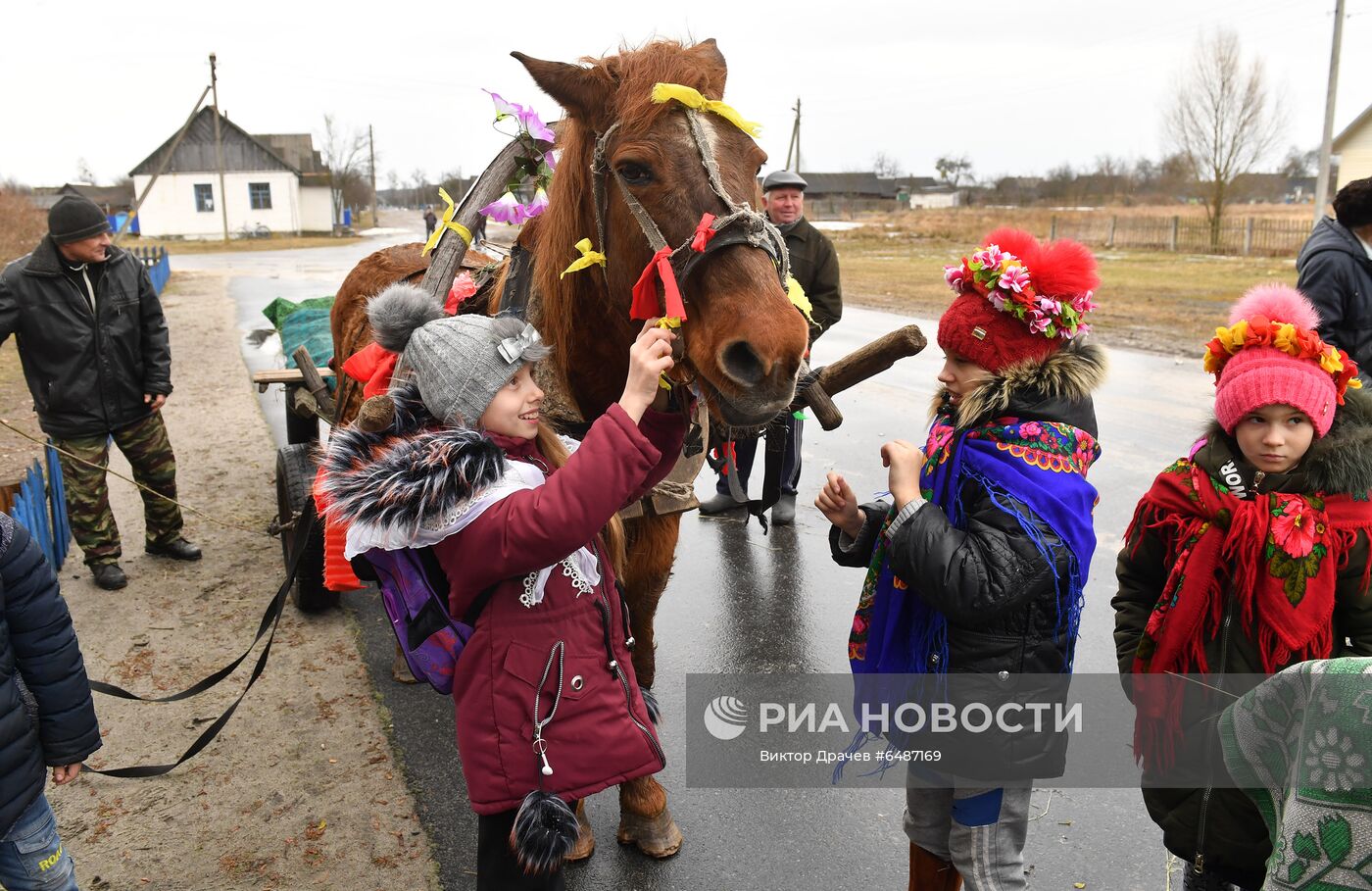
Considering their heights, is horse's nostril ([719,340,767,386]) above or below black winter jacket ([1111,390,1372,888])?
above

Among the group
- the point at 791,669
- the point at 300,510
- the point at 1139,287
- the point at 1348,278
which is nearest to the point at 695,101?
the point at 791,669

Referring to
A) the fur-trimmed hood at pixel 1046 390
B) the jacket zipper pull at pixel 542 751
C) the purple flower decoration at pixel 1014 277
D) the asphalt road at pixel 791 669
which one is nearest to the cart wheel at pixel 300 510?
the asphalt road at pixel 791 669

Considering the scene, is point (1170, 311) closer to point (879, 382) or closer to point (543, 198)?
point (879, 382)

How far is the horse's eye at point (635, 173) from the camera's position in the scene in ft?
7.84

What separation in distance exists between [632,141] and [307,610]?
374 centimetres

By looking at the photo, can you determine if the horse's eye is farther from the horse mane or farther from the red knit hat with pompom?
the red knit hat with pompom

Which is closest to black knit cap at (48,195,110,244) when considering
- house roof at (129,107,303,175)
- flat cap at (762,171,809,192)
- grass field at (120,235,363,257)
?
flat cap at (762,171,809,192)

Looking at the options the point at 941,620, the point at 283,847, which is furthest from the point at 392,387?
the point at 283,847

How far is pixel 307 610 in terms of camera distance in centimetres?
509

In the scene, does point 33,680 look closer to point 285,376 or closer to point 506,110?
point 506,110

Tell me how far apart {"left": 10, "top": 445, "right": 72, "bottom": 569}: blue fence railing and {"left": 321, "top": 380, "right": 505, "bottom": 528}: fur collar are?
3836 mm

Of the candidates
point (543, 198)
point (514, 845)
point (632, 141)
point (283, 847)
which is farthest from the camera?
point (543, 198)

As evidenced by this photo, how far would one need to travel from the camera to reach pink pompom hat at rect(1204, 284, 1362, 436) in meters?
2.12

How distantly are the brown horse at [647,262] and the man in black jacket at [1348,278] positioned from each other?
141 inches
